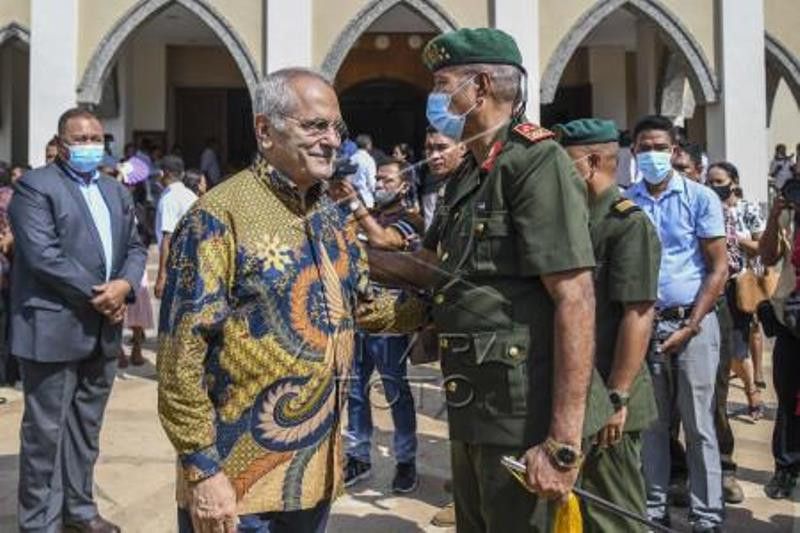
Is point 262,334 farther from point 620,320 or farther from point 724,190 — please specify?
point 724,190

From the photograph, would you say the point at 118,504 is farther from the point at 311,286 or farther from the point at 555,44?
the point at 555,44

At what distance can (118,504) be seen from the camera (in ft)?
16.4

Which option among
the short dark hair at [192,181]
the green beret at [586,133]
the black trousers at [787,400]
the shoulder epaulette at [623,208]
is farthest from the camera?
the short dark hair at [192,181]

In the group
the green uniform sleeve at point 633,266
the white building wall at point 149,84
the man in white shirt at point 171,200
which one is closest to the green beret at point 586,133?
the green uniform sleeve at point 633,266

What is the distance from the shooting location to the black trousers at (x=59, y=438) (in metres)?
4.21

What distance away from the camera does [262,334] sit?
2.44 m

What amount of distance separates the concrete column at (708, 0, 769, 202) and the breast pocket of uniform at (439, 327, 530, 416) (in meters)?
12.6

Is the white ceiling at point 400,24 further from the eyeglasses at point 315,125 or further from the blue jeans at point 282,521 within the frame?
the blue jeans at point 282,521

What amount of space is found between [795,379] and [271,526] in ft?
11.4

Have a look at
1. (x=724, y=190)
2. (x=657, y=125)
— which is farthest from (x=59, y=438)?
(x=724, y=190)

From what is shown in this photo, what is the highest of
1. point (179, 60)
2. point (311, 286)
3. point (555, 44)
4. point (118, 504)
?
point (179, 60)

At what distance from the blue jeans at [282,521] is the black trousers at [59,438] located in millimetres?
1867

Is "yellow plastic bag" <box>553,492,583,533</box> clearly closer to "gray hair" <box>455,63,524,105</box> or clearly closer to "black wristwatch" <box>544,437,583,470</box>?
"black wristwatch" <box>544,437,583,470</box>

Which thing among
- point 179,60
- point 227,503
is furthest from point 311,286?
point 179,60
